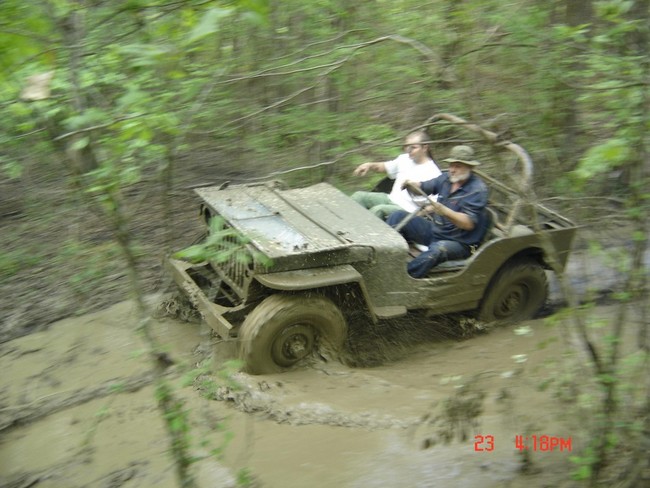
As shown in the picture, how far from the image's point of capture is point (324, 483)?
3746 millimetres

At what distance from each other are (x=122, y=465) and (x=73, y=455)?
0.37 metres

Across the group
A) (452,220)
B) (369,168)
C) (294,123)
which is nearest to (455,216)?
(452,220)

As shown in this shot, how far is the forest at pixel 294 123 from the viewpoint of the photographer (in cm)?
318

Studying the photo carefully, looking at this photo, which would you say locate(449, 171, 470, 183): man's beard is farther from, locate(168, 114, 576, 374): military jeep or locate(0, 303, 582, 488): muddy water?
locate(0, 303, 582, 488): muddy water

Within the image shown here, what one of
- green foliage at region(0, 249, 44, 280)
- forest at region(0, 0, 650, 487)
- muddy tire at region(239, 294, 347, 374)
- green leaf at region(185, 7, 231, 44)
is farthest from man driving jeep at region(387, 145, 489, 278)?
green foliage at region(0, 249, 44, 280)

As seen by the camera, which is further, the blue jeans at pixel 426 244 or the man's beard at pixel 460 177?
the man's beard at pixel 460 177

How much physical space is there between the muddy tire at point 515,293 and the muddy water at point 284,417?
0.32 m

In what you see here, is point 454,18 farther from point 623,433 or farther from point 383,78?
point 623,433

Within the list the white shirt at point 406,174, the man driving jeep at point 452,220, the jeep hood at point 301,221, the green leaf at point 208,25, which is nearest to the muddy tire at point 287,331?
the jeep hood at point 301,221

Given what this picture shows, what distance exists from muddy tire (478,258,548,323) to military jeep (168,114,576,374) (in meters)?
0.01

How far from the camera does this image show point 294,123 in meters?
8.30

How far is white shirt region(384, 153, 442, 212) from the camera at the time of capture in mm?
6340
